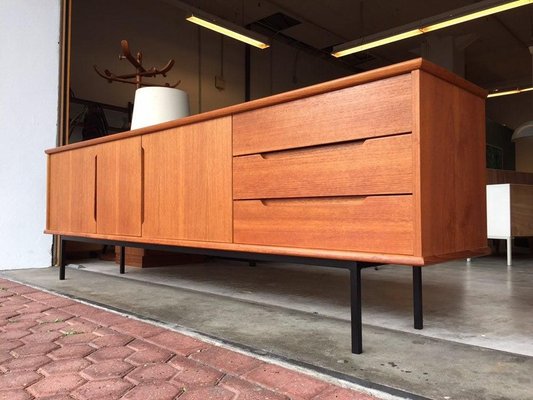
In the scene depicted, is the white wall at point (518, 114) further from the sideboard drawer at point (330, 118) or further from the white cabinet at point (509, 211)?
the sideboard drawer at point (330, 118)

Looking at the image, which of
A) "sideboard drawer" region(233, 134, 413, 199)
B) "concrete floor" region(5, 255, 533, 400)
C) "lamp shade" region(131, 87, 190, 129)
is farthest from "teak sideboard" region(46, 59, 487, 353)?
"lamp shade" region(131, 87, 190, 129)

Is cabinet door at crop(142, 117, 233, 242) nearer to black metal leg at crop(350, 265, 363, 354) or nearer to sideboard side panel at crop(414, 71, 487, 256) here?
black metal leg at crop(350, 265, 363, 354)

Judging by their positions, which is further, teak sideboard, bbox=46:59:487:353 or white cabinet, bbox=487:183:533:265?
white cabinet, bbox=487:183:533:265

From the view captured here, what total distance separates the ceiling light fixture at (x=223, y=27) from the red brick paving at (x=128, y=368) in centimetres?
448

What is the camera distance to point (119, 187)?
2252 mm

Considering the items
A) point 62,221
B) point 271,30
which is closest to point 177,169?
point 62,221

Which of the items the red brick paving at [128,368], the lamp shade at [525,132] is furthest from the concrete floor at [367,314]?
the lamp shade at [525,132]

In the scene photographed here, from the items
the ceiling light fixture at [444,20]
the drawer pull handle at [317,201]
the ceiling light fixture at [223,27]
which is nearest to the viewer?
the drawer pull handle at [317,201]

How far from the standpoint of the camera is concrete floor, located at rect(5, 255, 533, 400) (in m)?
1.16

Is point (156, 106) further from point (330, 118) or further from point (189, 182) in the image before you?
point (330, 118)

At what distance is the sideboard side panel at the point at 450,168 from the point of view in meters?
1.19

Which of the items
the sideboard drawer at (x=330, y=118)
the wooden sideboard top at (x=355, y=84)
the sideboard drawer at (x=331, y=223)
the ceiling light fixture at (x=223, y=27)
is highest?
the ceiling light fixture at (x=223, y=27)

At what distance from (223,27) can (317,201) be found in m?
4.79

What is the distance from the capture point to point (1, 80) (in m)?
3.31
